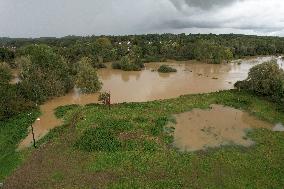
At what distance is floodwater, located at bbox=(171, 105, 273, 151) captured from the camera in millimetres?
34938

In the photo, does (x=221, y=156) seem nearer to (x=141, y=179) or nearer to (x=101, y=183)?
(x=141, y=179)

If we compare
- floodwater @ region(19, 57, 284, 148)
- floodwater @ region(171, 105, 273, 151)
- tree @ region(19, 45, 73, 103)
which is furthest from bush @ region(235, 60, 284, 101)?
tree @ region(19, 45, 73, 103)

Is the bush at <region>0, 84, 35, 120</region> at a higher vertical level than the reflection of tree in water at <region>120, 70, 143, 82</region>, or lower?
higher

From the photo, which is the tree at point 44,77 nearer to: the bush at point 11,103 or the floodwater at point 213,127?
the bush at point 11,103

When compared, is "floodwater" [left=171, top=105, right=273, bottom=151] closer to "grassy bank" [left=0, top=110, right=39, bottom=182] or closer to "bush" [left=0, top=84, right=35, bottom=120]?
"grassy bank" [left=0, top=110, right=39, bottom=182]

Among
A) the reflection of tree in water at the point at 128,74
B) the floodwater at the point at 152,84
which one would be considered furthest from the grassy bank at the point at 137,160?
the reflection of tree in water at the point at 128,74

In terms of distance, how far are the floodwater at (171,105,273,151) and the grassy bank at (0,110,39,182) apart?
15.4 meters

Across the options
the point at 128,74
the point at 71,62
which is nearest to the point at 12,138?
the point at 128,74

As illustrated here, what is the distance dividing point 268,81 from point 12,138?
3507 centimetres

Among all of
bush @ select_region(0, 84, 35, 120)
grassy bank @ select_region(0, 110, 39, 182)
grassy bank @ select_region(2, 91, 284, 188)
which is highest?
bush @ select_region(0, 84, 35, 120)

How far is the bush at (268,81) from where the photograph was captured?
1965 inches

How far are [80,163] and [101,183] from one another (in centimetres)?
434

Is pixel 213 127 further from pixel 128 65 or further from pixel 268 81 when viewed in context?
pixel 128 65

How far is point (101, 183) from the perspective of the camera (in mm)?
26438
